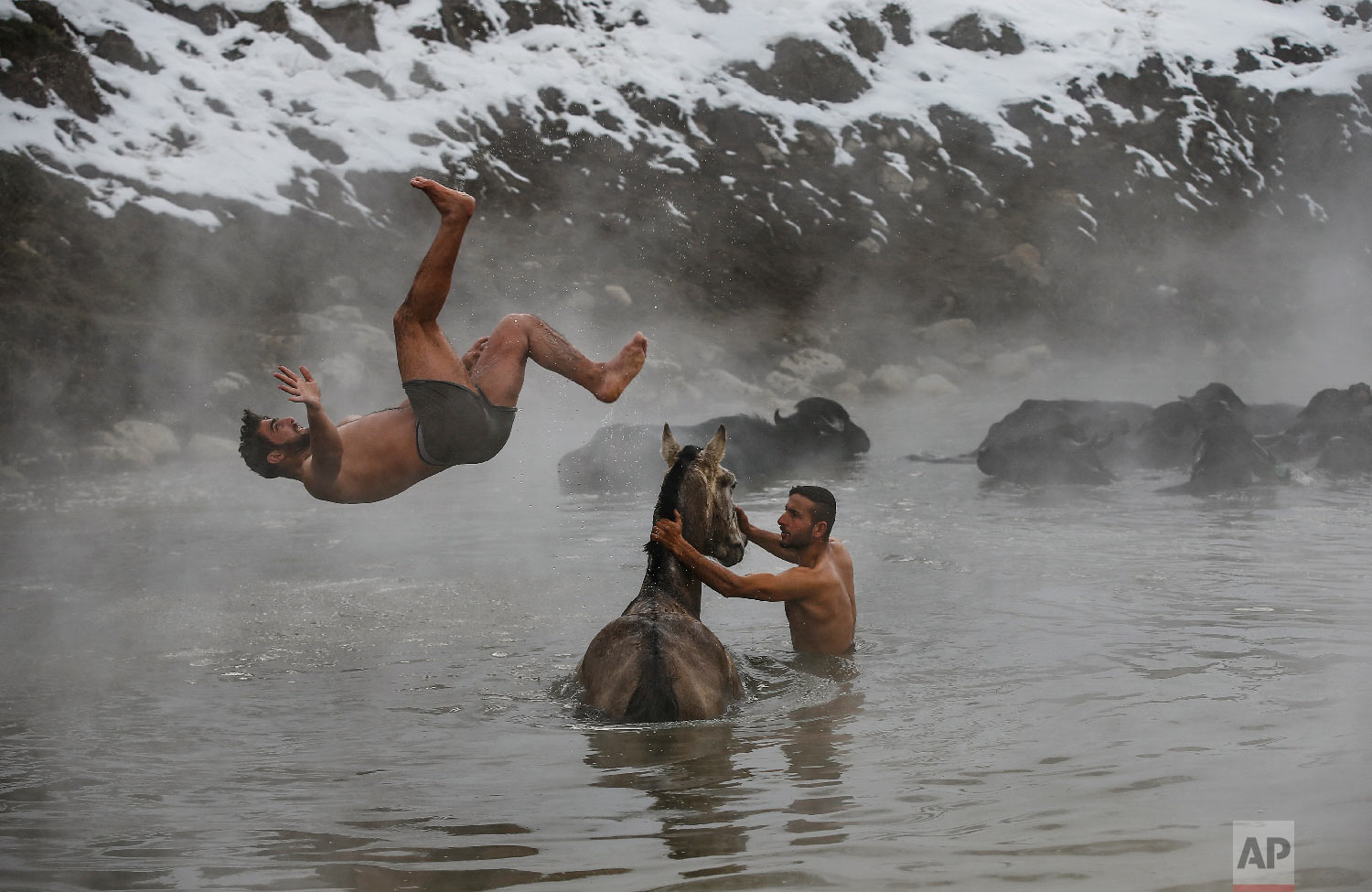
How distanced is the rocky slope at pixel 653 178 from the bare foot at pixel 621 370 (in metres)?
11.3

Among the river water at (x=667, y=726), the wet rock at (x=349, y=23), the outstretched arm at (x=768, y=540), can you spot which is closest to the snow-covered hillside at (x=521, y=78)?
the wet rock at (x=349, y=23)

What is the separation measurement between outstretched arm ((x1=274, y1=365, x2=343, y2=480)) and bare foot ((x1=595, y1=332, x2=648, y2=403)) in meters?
1.13

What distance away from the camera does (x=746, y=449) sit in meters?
15.4

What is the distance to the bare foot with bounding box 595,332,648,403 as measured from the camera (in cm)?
583

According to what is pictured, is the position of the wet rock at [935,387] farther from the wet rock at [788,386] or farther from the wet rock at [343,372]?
the wet rock at [343,372]

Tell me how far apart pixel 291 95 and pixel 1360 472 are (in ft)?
54.8

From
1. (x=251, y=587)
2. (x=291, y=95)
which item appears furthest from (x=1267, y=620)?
(x=291, y=95)

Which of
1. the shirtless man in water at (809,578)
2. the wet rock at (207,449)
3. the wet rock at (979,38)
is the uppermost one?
the wet rock at (979,38)

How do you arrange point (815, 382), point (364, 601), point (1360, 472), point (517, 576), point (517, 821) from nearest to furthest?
point (517, 821) < point (364, 601) < point (517, 576) < point (1360, 472) < point (815, 382)

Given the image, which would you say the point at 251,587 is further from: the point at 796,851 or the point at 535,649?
the point at 796,851

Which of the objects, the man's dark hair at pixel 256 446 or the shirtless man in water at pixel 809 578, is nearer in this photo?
the man's dark hair at pixel 256 446

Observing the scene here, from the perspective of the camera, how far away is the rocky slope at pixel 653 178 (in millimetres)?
18047

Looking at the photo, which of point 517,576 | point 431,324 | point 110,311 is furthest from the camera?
point 110,311

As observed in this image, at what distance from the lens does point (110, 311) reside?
17.2 meters
